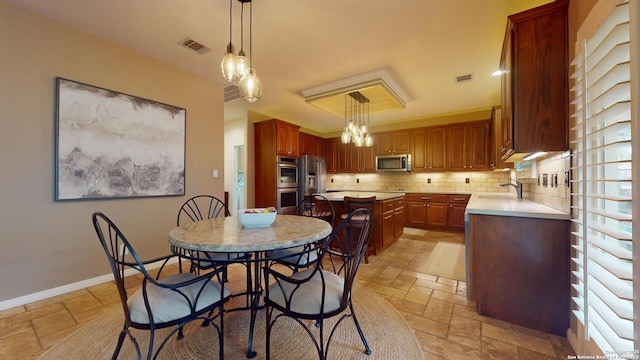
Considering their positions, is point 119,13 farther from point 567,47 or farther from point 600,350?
point 600,350

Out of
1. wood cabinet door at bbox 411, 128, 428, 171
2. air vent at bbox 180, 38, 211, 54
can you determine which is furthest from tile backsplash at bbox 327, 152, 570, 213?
air vent at bbox 180, 38, 211, 54

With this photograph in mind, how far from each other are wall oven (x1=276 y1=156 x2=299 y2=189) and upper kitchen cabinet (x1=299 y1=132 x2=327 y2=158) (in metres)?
0.60

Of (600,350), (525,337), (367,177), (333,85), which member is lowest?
(525,337)

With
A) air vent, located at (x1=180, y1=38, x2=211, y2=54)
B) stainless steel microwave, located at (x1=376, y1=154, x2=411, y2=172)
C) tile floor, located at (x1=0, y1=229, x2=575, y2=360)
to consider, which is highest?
air vent, located at (x1=180, y1=38, x2=211, y2=54)

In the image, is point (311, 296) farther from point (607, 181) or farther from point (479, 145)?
point (479, 145)

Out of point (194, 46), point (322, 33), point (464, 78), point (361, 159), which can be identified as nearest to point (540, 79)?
point (322, 33)

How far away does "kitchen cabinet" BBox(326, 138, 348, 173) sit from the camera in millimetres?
6738

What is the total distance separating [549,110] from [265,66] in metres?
2.90

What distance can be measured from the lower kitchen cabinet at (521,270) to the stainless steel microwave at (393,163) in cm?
382

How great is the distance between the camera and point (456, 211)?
498cm

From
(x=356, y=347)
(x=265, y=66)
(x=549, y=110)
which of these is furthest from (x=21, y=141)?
(x=549, y=110)

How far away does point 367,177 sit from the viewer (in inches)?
263

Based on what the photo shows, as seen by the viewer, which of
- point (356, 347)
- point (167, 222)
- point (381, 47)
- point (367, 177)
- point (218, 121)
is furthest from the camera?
point (367, 177)

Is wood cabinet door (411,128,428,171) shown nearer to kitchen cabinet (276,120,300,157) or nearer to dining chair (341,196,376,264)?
kitchen cabinet (276,120,300,157)
